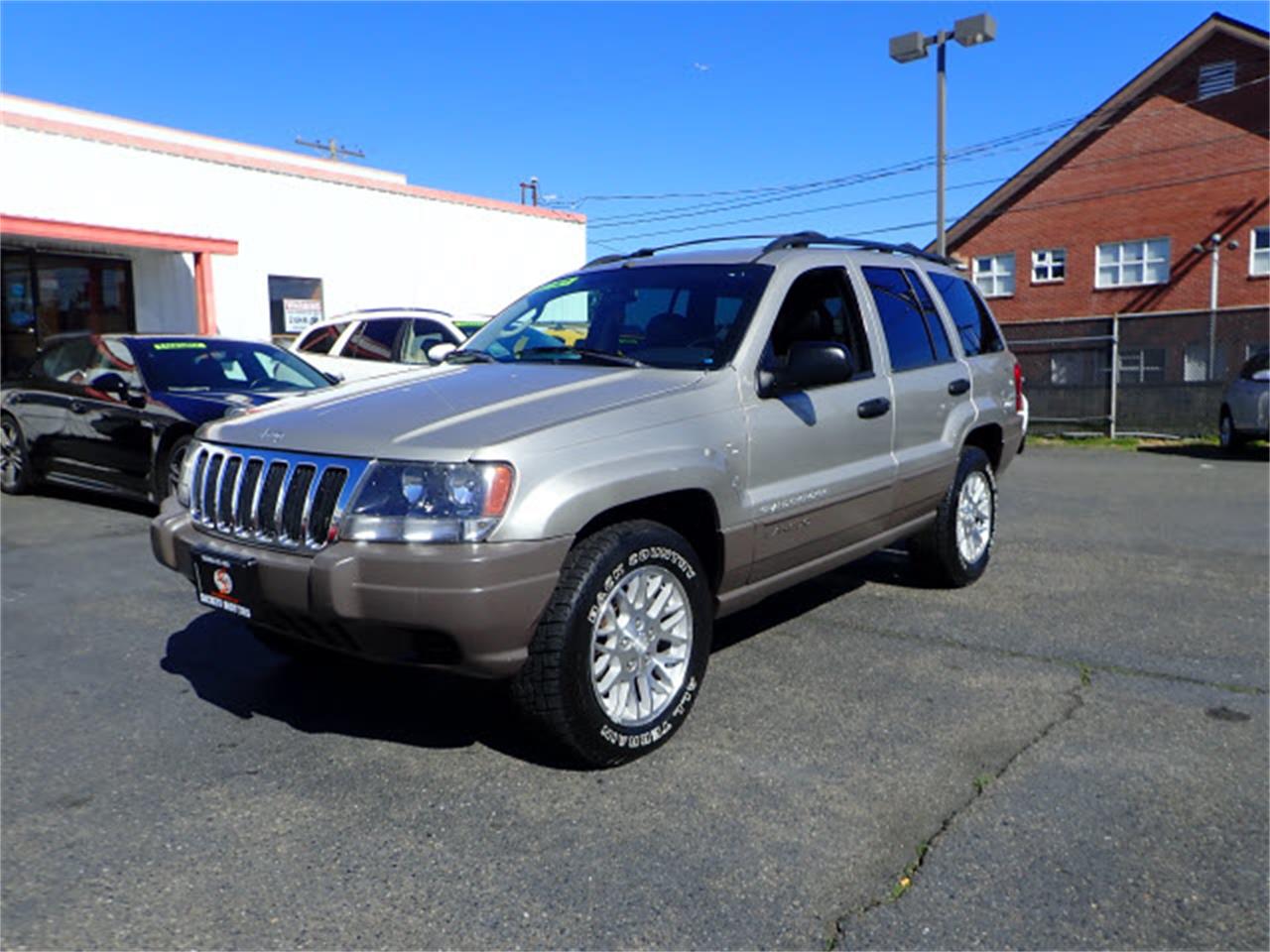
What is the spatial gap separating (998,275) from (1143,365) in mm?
17901

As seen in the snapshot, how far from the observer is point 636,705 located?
3613mm

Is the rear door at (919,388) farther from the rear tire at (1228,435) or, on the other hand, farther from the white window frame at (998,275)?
the white window frame at (998,275)

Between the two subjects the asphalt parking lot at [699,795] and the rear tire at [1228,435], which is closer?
the asphalt parking lot at [699,795]

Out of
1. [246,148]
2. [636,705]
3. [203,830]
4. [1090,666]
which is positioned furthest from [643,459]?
[246,148]

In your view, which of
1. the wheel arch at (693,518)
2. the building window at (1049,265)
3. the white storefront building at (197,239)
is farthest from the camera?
the building window at (1049,265)

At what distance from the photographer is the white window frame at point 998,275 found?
109ft

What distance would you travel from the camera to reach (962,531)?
5898 millimetres

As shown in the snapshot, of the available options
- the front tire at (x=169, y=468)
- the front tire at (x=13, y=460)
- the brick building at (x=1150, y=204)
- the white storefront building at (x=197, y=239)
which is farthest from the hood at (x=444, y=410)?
the brick building at (x=1150, y=204)

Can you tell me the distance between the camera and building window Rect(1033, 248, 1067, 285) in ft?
105

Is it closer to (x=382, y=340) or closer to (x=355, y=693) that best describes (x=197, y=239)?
(x=382, y=340)

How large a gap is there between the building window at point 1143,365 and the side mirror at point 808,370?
13.9 meters

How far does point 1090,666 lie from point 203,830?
3.63m

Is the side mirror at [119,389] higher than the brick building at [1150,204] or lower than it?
lower

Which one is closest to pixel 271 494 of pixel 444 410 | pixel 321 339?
pixel 444 410
